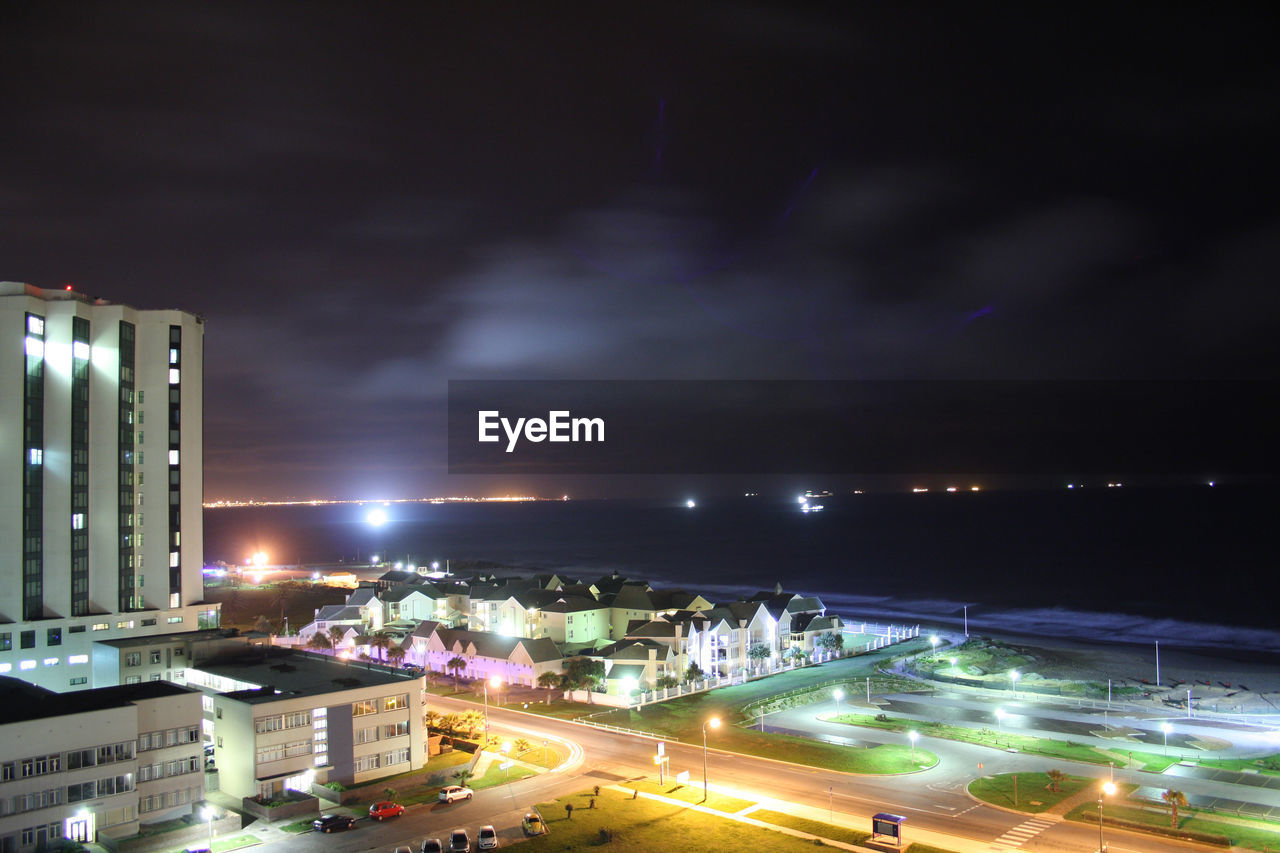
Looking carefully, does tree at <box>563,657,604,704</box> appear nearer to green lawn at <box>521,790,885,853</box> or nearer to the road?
the road

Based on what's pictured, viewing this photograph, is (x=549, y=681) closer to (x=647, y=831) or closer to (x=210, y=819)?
(x=647, y=831)

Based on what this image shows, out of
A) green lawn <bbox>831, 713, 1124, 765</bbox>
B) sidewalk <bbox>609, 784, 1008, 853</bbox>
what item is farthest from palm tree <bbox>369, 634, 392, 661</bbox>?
sidewalk <bbox>609, 784, 1008, 853</bbox>

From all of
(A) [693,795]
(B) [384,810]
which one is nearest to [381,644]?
(B) [384,810]

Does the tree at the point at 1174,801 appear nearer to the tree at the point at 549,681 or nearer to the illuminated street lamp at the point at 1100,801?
the illuminated street lamp at the point at 1100,801

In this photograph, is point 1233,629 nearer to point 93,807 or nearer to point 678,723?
point 678,723

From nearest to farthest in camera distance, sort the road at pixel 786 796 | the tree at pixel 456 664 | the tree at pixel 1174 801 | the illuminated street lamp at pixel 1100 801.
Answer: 1. the illuminated street lamp at pixel 1100 801
2. the road at pixel 786 796
3. the tree at pixel 1174 801
4. the tree at pixel 456 664

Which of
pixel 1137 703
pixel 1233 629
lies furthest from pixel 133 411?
pixel 1233 629

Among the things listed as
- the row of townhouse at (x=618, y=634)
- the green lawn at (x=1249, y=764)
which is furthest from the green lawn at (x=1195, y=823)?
the row of townhouse at (x=618, y=634)
